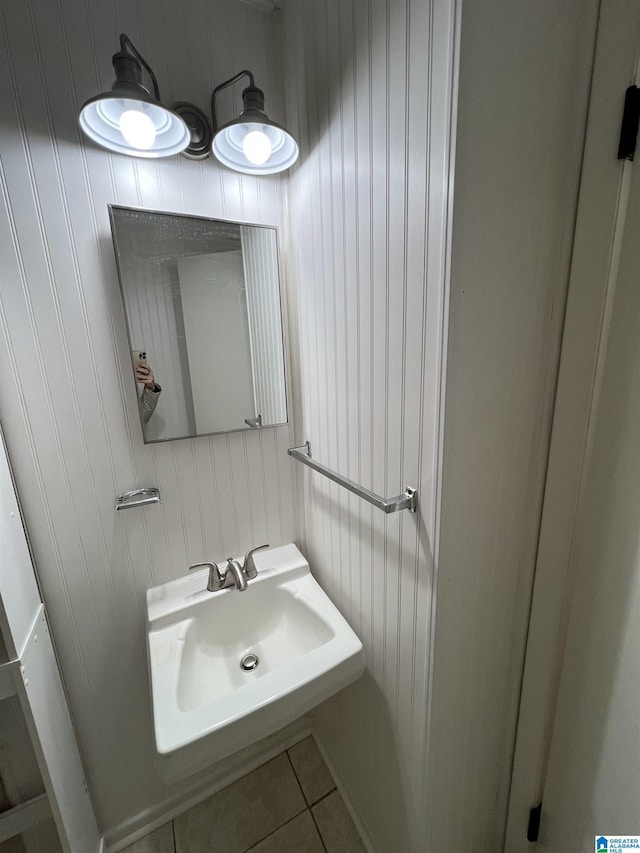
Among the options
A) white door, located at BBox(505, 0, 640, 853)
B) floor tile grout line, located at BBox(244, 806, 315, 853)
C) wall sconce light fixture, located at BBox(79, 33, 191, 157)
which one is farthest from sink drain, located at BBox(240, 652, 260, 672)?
wall sconce light fixture, located at BBox(79, 33, 191, 157)

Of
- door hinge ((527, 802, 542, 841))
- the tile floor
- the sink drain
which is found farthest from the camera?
the tile floor

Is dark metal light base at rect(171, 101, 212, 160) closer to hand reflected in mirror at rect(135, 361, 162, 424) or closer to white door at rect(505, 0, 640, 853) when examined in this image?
hand reflected in mirror at rect(135, 361, 162, 424)

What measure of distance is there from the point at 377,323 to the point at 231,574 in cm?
85

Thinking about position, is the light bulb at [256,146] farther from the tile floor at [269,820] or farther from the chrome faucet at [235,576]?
the tile floor at [269,820]

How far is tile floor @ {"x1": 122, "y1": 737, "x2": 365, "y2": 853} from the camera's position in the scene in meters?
1.14

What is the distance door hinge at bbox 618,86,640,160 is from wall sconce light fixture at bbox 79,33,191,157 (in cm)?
88

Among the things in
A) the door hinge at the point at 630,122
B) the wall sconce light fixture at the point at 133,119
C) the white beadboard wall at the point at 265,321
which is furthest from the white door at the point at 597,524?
the wall sconce light fixture at the point at 133,119

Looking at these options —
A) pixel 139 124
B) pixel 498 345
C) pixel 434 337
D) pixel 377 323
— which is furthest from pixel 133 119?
pixel 498 345

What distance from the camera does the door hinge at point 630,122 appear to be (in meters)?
0.59

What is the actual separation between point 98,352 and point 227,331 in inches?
13.6

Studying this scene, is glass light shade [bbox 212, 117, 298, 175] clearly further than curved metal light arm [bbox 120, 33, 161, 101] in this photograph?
Yes

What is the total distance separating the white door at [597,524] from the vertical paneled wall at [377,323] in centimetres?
34

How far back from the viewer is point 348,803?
4.00 feet

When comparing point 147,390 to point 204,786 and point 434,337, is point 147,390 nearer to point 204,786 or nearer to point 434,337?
point 434,337
